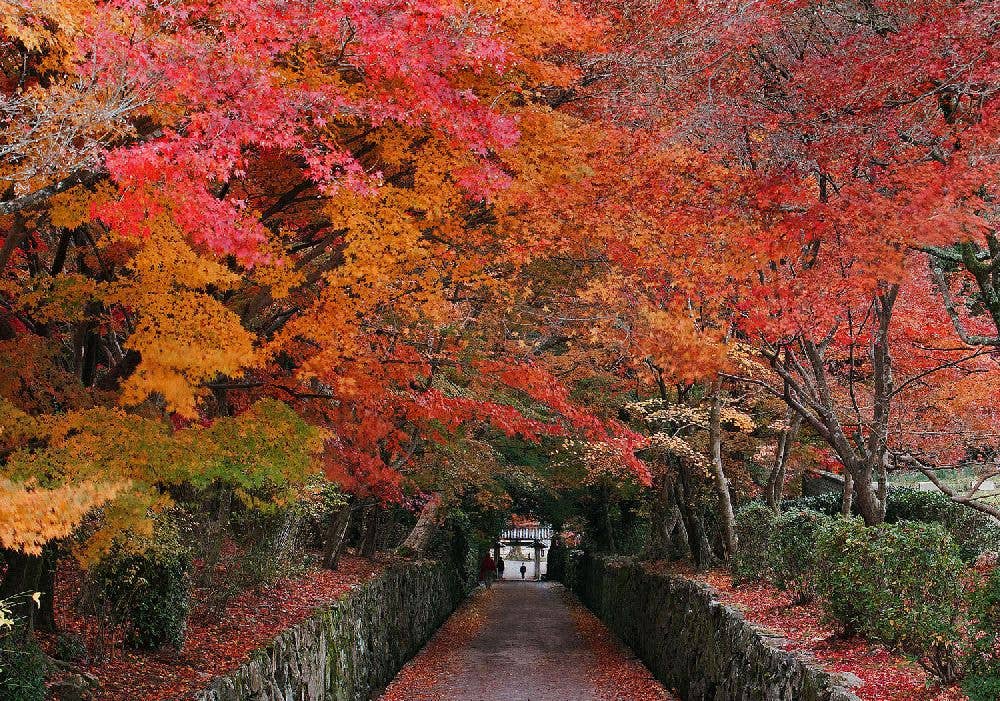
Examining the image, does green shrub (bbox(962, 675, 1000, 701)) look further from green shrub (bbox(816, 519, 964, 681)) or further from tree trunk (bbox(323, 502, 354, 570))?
tree trunk (bbox(323, 502, 354, 570))

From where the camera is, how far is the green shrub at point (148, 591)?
9.61m

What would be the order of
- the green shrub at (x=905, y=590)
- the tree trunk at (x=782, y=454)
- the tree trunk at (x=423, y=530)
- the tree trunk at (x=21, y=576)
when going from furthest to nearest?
the tree trunk at (x=423, y=530) → the tree trunk at (x=782, y=454) → the tree trunk at (x=21, y=576) → the green shrub at (x=905, y=590)

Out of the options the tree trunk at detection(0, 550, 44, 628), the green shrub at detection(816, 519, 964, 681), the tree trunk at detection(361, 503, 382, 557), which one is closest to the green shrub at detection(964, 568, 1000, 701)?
the green shrub at detection(816, 519, 964, 681)

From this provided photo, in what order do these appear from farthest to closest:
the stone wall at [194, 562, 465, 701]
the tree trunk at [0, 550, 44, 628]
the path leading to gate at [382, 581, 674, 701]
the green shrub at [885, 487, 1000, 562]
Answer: the green shrub at [885, 487, 1000, 562] → the path leading to gate at [382, 581, 674, 701] → the stone wall at [194, 562, 465, 701] → the tree trunk at [0, 550, 44, 628]

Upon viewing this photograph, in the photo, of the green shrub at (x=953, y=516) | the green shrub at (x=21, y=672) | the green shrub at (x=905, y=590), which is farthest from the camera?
the green shrub at (x=953, y=516)

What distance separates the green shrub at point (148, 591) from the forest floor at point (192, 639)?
192 millimetres

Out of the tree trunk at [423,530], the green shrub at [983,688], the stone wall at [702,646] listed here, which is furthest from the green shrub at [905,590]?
A: the tree trunk at [423,530]

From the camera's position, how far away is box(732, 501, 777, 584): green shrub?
14.9 meters

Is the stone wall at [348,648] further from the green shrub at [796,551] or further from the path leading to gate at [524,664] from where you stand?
the green shrub at [796,551]

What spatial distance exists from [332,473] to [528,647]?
8.15 meters

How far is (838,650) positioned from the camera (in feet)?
31.3

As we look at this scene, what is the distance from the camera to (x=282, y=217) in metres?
12.7

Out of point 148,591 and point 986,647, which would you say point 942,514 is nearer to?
point 986,647

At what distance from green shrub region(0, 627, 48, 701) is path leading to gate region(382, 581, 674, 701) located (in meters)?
9.20
